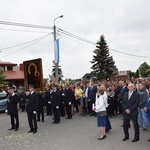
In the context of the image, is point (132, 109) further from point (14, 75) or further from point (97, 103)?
point (14, 75)

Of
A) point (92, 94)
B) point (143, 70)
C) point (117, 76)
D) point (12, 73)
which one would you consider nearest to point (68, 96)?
point (92, 94)

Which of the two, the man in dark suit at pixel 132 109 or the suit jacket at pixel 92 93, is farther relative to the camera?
the suit jacket at pixel 92 93

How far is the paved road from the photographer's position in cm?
737

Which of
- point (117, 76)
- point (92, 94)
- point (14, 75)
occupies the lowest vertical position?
point (92, 94)

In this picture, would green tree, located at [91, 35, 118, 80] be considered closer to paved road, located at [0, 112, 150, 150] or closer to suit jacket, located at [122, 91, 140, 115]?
paved road, located at [0, 112, 150, 150]

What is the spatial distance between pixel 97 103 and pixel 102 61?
41969mm

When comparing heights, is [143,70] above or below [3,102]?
above

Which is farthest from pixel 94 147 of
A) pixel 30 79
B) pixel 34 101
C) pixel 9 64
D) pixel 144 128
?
pixel 9 64

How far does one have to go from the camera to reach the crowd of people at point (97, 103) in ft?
25.2

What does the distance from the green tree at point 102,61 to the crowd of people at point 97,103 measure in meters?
33.0

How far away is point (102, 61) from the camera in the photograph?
49.8 m

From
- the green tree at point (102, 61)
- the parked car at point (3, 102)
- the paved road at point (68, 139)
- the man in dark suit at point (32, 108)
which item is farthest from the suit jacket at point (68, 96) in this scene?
the green tree at point (102, 61)

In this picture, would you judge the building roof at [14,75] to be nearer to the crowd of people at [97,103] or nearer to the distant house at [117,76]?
the distant house at [117,76]

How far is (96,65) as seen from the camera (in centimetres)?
5084
